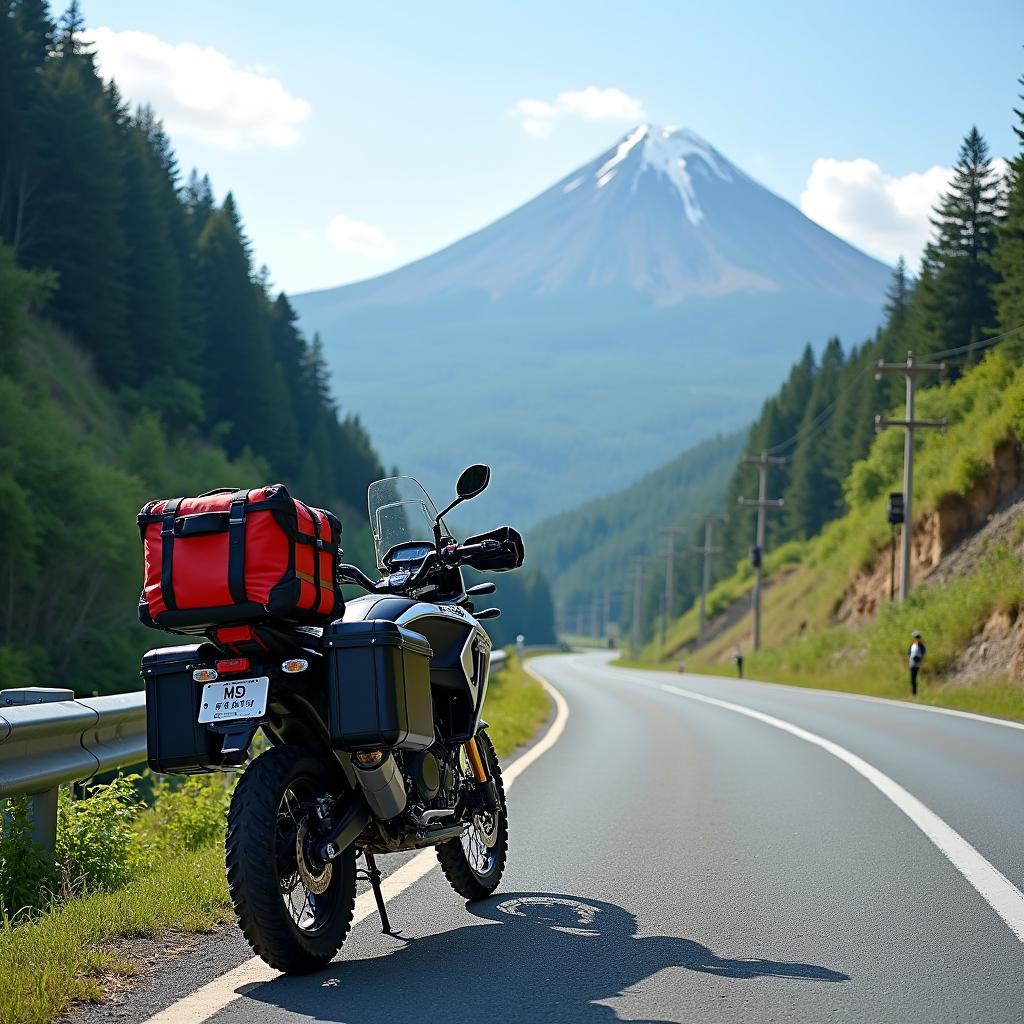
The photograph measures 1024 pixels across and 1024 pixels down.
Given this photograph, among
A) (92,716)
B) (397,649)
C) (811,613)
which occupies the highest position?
(397,649)

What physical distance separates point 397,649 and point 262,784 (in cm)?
73

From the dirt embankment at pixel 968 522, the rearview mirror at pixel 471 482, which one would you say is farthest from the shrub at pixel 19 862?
the dirt embankment at pixel 968 522

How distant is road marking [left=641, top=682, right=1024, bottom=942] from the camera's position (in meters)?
6.52

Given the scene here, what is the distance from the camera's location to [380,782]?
5.69m

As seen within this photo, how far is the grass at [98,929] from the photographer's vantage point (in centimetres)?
480

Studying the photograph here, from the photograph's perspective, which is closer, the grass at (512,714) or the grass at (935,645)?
the grass at (512,714)

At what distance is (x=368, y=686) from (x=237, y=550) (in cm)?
72

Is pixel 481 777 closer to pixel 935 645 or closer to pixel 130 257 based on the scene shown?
pixel 935 645

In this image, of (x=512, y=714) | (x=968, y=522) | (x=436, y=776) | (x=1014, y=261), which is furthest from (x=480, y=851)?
(x=1014, y=261)

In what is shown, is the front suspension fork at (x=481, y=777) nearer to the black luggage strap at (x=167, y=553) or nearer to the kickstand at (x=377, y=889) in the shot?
the kickstand at (x=377, y=889)

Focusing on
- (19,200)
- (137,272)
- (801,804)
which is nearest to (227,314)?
(137,272)

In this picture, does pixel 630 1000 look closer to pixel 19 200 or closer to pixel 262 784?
pixel 262 784

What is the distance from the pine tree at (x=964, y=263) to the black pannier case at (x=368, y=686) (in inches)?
2510

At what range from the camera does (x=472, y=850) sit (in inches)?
269
